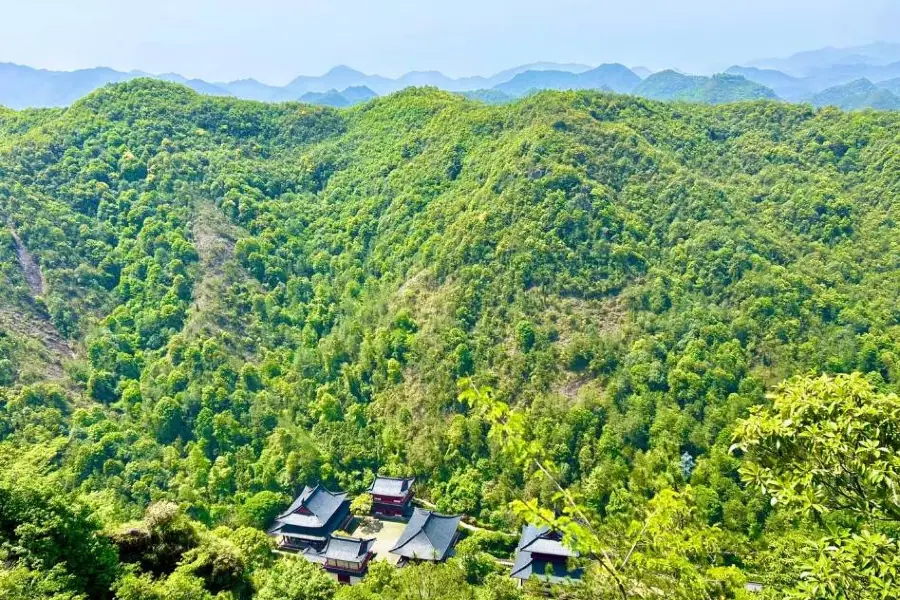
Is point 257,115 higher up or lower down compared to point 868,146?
higher up

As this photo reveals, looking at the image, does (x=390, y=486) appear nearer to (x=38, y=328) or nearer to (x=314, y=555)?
(x=314, y=555)

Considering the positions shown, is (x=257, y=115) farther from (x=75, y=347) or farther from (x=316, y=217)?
(x=75, y=347)

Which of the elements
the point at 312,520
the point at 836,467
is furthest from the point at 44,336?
the point at 836,467

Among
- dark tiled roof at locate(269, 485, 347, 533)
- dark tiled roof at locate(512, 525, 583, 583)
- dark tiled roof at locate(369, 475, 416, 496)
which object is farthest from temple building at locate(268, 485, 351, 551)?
dark tiled roof at locate(512, 525, 583, 583)

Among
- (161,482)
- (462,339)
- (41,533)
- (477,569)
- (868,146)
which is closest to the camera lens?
(41,533)

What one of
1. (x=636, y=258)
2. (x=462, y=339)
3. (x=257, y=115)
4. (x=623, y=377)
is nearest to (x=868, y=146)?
(x=636, y=258)

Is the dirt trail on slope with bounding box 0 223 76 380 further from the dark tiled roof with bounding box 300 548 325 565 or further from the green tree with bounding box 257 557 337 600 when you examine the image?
the green tree with bounding box 257 557 337 600
